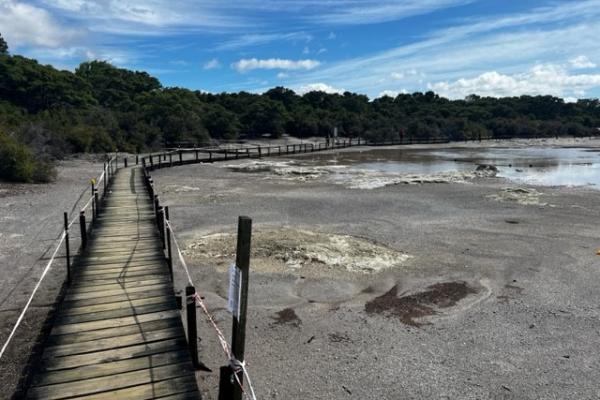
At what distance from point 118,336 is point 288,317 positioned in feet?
10.3

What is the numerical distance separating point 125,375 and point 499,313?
249 inches

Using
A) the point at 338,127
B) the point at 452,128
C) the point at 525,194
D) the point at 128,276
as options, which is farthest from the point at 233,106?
the point at 128,276

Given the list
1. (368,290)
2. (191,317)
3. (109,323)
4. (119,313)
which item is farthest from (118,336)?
(368,290)

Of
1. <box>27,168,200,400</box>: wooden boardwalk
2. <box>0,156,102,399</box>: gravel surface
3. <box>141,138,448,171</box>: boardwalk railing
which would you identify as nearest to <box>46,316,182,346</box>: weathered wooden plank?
<box>27,168,200,400</box>: wooden boardwalk

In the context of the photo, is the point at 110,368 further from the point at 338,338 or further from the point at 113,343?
the point at 338,338

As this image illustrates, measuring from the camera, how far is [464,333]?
23.6 feet

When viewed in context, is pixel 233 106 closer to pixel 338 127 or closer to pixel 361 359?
pixel 338 127

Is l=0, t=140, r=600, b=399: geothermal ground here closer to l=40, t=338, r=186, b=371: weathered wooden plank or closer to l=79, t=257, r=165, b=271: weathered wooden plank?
l=40, t=338, r=186, b=371: weathered wooden plank

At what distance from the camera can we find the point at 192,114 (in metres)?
57.8

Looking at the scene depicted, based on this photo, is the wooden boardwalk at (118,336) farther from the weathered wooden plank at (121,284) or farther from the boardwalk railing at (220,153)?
the boardwalk railing at (220,153)

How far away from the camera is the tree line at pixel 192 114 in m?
39.8

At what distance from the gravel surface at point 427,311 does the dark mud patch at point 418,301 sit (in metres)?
0.03

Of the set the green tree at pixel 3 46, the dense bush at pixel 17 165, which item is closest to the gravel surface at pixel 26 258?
the dense bush at pixel 17 165

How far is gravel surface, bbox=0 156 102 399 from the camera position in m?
6.34
